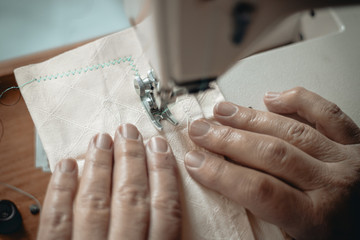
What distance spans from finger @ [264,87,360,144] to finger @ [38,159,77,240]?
19.5 inches

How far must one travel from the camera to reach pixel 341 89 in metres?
0.70

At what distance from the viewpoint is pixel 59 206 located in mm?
484

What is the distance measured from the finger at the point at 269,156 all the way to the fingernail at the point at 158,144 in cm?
9

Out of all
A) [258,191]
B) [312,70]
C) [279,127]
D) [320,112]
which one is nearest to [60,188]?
[258,191]

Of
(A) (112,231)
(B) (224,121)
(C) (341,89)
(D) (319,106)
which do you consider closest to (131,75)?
(B) (224,121)

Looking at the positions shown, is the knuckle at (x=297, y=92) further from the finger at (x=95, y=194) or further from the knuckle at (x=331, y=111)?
the finger at (x=95, y=194)

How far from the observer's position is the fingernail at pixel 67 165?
1.68 ft

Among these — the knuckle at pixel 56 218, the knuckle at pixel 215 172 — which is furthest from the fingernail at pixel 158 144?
the knuckle at pixel 56 218

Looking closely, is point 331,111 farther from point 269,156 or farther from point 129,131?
point 129,131

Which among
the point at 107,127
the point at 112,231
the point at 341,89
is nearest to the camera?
the point at 112,231

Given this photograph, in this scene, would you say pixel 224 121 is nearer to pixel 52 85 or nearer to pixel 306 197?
pixel 306 197

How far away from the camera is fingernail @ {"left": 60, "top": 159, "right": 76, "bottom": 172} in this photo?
513mm

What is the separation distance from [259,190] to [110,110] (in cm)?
37

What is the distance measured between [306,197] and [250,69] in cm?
35
